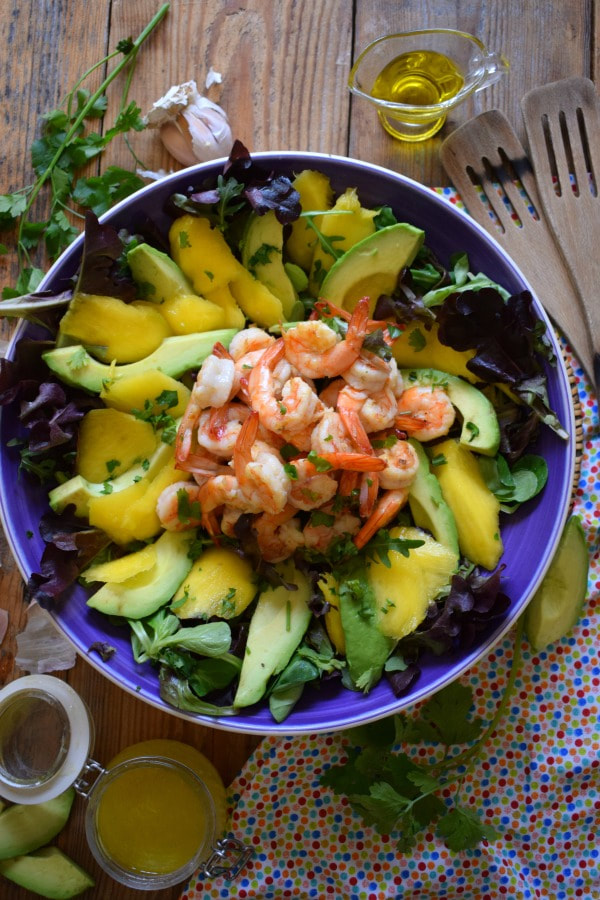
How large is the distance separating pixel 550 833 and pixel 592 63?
227 cm

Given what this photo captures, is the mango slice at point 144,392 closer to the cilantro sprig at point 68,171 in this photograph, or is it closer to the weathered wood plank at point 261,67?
the cilantro sprig at point 68,171

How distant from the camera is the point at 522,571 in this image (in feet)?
6.89

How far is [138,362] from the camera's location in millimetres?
2105

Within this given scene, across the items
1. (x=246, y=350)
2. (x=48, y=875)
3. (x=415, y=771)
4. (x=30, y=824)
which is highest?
(x=246, y=350)

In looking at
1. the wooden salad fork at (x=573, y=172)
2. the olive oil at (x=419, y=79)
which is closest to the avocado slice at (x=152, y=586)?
the wooden salad fork at (x=573, y=172)

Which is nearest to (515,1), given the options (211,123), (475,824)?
(211,123)

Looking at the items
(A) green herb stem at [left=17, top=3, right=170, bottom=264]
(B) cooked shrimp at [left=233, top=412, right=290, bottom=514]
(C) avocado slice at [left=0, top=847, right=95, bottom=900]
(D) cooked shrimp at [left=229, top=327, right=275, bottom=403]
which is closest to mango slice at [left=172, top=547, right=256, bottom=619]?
(B) cooked shrimp at [left=233, top=412, right=290, bottom=514]

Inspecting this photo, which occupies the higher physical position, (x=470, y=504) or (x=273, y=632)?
(x=470, y=504)

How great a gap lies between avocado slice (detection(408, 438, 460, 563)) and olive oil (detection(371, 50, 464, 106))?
1.09 meters

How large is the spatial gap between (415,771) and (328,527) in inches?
29.5

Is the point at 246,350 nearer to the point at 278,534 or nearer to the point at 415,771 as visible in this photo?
the point at 278,534

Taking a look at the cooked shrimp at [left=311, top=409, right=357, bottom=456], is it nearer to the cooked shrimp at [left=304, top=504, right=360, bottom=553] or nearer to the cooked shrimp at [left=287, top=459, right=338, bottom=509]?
the cooked shrimp at [left=287, top=459, right=338, bottom=509]

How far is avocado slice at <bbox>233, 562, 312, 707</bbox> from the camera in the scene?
6.70 feet

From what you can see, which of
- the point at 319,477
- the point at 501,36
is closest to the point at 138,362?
the point at 319,477
